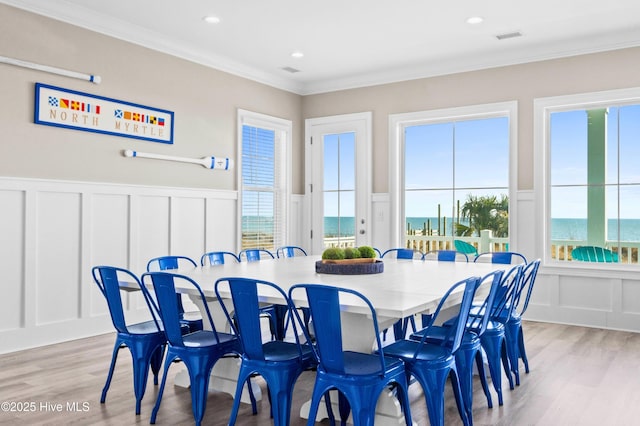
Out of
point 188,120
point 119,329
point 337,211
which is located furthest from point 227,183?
point 119,329

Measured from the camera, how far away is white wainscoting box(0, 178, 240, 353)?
424 centimetres

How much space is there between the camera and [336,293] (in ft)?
7.28

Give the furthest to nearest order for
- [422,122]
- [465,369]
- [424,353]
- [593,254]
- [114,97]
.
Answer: [422,122] → [593,254] → [114,97] → [465,369] → [424,353]

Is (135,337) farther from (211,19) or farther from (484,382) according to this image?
(211,19)

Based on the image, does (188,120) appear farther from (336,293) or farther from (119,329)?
(336,293)

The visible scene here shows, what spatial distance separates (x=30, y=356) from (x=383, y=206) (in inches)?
161

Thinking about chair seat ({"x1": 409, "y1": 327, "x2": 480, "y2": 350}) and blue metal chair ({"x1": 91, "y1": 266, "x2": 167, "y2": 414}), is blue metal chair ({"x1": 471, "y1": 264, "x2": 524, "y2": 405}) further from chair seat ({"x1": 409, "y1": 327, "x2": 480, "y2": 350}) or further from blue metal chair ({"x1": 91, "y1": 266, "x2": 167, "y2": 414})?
blue metal chair ({"x1": 91, "y1": 266, "x2": 167, "y2": 414})

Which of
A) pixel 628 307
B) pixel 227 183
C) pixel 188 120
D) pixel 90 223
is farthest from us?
pixel 227 183

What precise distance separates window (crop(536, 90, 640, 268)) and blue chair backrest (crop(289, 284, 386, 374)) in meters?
4.02

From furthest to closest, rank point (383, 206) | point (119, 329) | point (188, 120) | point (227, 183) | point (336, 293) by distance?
1. point (383, 206)
2. point (227, 183)
3. point (188, 120)
4. point (119, 329)
5. point (336, 293)

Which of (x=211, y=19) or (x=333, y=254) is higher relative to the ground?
(x=211, y=19)

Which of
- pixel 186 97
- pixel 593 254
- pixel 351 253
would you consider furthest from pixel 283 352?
pixel 593 254

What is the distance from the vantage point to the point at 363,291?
108 inches

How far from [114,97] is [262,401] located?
125 inches
